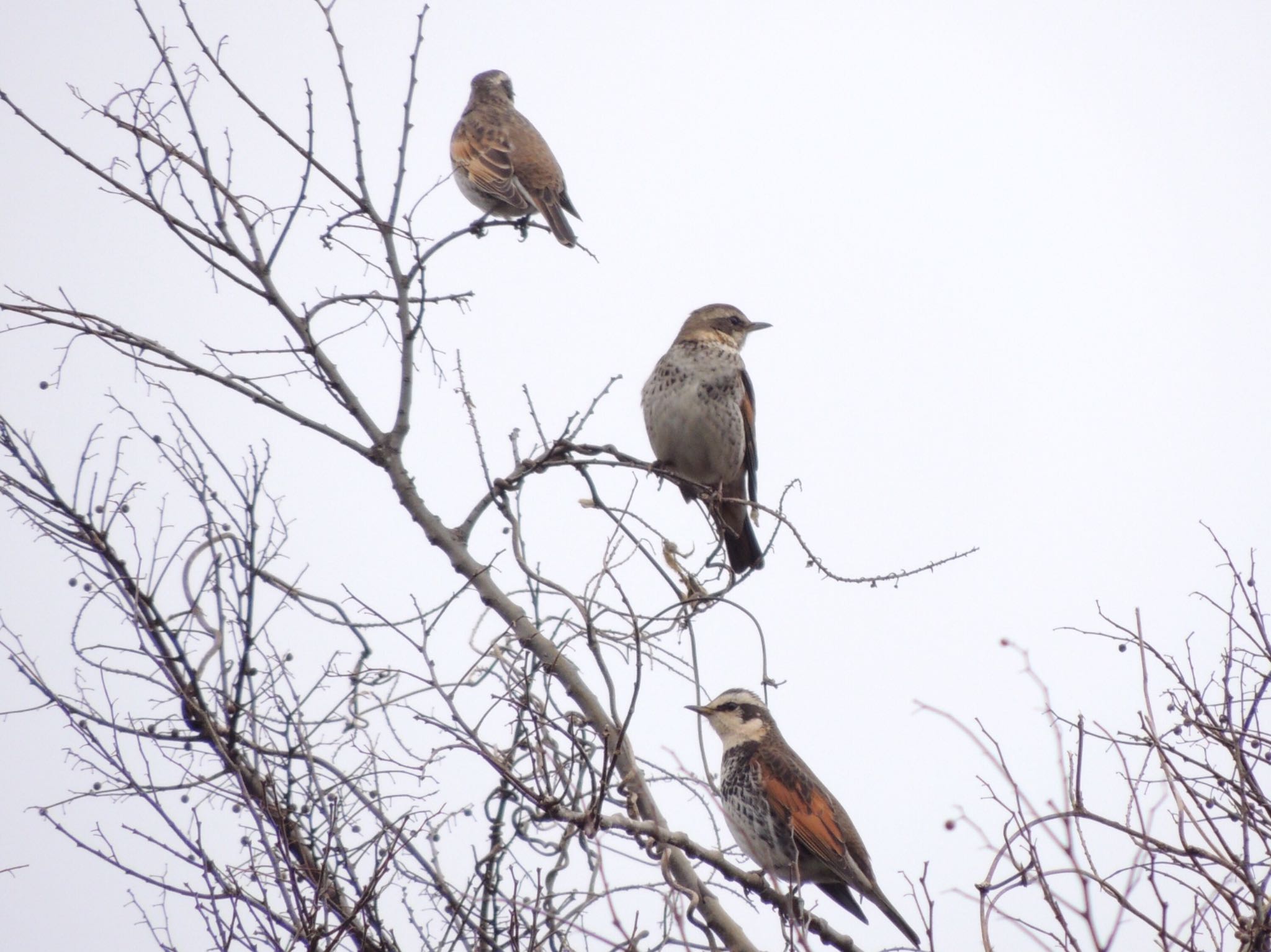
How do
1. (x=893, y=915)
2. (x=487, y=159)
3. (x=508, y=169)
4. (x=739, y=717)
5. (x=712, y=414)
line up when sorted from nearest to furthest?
(x=893, y=915), (x=739, y=717), (x=712, y=414), (x=508, y=169), (x=487, y=159)

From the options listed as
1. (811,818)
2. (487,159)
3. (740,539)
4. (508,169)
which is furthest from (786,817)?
(487,159)

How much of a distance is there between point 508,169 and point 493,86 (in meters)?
2.20

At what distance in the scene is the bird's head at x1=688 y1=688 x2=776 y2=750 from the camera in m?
6.49

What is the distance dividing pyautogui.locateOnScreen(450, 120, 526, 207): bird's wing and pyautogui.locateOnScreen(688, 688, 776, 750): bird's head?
3215 mm

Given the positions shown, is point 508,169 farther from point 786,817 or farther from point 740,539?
point 786,817

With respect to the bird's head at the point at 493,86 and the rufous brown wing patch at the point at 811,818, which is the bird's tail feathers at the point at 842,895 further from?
the bird's head at the point at 493,86

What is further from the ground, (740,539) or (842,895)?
(740,539)

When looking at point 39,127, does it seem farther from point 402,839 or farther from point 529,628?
point 402,839

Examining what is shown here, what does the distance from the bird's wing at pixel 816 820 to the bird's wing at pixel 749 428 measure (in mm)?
2174

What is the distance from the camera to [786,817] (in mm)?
5965

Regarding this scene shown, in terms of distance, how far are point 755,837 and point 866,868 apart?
1.71ft

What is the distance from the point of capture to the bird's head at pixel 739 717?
6.49 m

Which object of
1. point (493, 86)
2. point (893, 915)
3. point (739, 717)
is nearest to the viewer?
point (893, 915)

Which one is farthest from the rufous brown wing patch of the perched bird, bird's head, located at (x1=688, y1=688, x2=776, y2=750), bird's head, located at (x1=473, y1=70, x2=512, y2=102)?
bird's head, located at (x1=473, y1=70, x2=512, y2=102)
